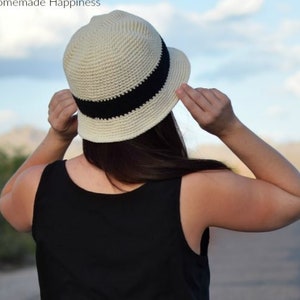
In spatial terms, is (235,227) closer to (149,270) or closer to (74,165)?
(149,270)

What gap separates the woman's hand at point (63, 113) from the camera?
119 inches

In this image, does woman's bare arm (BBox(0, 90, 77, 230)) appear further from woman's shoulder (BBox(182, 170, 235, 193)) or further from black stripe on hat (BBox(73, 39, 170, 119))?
woman's shoulder (BBox(182, 170, 235, 193))

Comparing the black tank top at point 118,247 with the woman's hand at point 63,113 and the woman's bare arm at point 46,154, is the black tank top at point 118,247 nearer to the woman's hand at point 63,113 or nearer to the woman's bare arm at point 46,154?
the woman's bare arm at point 46,154

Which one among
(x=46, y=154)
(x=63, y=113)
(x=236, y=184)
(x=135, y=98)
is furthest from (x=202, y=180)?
(x=46, y=154)

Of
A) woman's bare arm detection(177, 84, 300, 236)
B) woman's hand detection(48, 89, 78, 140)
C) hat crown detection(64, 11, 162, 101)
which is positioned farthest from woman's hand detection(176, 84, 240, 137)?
woman's hand detection(48, 89, 78, 140)

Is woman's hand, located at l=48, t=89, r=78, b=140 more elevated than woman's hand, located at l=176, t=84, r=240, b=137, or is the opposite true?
woman's hand, located at l=176, t=84, r=240, b=137

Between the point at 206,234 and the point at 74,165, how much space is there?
1.40 feet

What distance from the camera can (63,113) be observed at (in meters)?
3.04

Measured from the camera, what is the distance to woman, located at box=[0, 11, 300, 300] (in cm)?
266

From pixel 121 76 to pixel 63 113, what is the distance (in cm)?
40

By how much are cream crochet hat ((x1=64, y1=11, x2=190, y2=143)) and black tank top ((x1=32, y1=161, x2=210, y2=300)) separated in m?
0.18

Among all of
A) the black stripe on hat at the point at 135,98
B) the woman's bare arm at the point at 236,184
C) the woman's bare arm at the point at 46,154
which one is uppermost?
the black stripe on hat at the point at 135,98

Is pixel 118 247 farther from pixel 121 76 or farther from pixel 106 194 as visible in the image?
pixel 121 76

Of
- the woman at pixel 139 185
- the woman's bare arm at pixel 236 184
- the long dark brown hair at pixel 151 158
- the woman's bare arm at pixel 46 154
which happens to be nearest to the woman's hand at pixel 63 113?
the woman's bare arm at pixel 46 154
